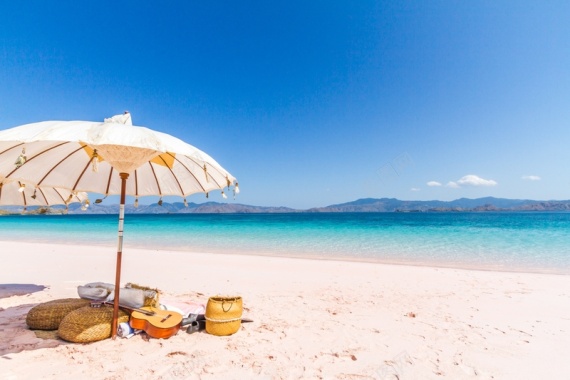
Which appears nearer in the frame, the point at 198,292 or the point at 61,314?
the point at 61,314

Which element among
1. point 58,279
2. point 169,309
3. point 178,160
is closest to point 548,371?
point 169,309

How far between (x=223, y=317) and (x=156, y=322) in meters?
0.83

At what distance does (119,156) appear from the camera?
346cm

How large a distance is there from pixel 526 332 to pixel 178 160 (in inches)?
219

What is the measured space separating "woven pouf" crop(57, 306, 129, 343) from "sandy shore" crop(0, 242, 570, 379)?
94 mm

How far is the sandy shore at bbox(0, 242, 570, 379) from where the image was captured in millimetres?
3148

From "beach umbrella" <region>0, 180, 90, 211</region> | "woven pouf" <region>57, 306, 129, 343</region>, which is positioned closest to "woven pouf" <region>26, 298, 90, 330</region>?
"woven pouf" <region>57, 306, 129, 343</region>

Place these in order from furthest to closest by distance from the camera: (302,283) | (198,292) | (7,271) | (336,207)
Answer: (336,207), (7,271), (302,283), (198,292)

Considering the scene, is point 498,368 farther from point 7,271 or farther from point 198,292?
point 7,271

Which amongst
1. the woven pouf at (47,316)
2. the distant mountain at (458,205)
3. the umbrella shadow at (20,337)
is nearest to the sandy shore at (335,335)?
the umbrella shadow at (20,337)

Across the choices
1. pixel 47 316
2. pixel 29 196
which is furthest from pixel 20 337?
pixel 29 196

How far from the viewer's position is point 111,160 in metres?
3.48

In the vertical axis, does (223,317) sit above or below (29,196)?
below

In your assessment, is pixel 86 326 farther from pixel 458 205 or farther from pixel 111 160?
pixel 458 205
